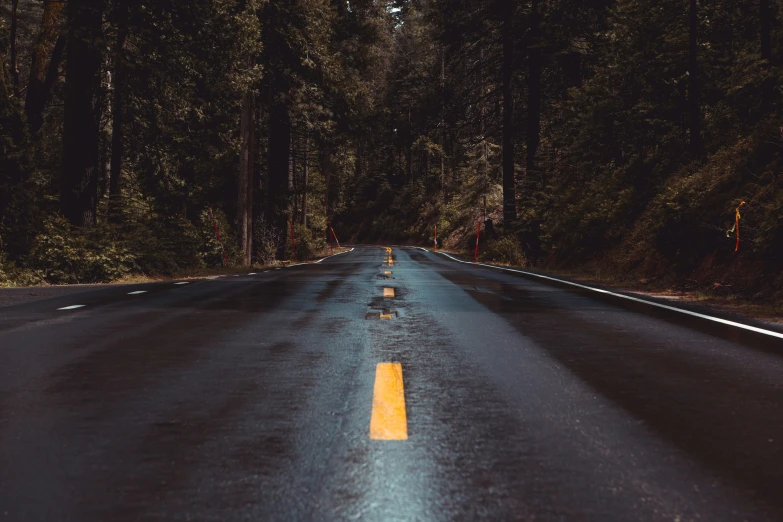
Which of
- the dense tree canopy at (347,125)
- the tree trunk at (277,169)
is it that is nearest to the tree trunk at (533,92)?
the dense tree canopy at (347,125)

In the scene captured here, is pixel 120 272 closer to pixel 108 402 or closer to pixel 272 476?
pixel 108 402

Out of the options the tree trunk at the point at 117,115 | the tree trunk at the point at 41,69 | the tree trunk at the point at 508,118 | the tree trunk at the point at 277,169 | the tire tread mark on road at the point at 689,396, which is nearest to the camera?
the tire tread mark on road at the point at 689,396

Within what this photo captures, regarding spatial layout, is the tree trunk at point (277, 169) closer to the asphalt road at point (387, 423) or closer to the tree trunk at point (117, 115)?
the tree trunk at point (117, 115)

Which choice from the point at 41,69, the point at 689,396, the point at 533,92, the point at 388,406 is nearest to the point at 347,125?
the point at 533,92

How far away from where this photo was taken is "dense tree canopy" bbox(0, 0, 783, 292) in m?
15.6

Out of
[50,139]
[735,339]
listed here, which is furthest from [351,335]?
[50,139]

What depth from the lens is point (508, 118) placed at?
34062 millimetres

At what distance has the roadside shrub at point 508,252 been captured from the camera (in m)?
27.7

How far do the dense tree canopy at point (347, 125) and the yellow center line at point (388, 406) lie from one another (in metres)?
8.92

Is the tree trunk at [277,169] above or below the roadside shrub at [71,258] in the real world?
above

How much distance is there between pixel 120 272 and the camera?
1659 centimetres

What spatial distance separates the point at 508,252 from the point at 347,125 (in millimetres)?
10781

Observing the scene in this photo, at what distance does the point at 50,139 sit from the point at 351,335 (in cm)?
3193

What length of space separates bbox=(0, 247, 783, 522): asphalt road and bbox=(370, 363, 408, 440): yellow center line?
2 centimetres
